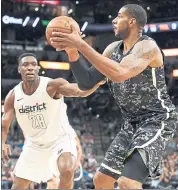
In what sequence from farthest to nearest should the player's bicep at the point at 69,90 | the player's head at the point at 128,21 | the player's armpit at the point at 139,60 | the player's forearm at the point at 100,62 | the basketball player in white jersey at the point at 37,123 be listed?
the basketball player in white jersey at the point at 37,123 < the player's bicep at the point at 69,90 < the player's head at the point at 128,21 < the player's armpit at the point at 139,60 < the player's forearm at the point at 100,62

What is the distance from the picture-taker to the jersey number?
19.4 ft

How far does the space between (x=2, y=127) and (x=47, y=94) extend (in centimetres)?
62

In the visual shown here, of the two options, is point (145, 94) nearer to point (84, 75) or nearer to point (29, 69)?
point (84, 75)

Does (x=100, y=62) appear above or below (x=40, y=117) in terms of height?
above

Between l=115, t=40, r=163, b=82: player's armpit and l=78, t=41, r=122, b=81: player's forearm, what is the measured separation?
0.09ft

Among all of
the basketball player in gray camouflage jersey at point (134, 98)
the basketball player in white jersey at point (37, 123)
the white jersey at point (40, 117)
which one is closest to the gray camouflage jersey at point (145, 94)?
the basketball player in gray camouflage jersey at point (134, 98)

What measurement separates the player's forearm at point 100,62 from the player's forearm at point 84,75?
37 cm

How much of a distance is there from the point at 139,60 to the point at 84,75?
0.48 metres

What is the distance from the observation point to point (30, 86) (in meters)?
6.09

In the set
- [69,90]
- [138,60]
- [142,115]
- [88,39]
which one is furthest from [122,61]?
[88,39]

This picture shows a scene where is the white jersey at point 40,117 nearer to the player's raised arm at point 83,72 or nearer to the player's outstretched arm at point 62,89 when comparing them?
the player's outstretched arm at point 62,89

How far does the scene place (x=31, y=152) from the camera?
5.91 metres

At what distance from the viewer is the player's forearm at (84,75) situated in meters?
3.96

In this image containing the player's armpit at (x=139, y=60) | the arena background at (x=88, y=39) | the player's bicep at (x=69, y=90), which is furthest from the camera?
the arena background at (x=88, y=39)
